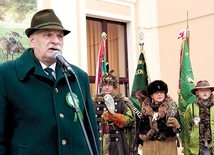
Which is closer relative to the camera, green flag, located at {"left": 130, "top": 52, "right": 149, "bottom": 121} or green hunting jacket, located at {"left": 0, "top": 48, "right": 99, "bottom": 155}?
green hunting jacket, located at {"left": 0, "top": 48, "right": 99, "bottom": 155}

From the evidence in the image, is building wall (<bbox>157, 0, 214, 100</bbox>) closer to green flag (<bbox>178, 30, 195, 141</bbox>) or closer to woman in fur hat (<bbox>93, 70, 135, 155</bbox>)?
green flag (<bbox>178, 30, 195, 141</bbox>)

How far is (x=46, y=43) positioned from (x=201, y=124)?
325 cm

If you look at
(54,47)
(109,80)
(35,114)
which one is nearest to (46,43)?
(54,47)

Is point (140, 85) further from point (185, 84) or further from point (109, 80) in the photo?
point (109, 80)

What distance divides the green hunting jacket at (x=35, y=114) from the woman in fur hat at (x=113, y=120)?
8.39 feet

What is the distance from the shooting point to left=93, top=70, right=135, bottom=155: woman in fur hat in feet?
15.2

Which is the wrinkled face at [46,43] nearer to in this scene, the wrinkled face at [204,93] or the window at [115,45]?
the wrinkled face at [204,93]

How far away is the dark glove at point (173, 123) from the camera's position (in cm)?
455

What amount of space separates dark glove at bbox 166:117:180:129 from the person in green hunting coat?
2.53 m

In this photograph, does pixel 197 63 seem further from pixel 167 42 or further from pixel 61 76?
pixel 61 76

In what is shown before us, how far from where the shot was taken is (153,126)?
4.66 meters

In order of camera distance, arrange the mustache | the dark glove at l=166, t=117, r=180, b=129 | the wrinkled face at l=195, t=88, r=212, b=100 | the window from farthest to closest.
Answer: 1. the window
2. the wrinkled face at l=195, t=88, r=212, b=100
3. the dark glove at l=166, t=117, r=180, b=129
4. the mustache

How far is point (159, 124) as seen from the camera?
466 centimetres

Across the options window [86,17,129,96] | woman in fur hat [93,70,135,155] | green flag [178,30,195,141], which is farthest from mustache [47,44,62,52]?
window [86,17,129,96]
